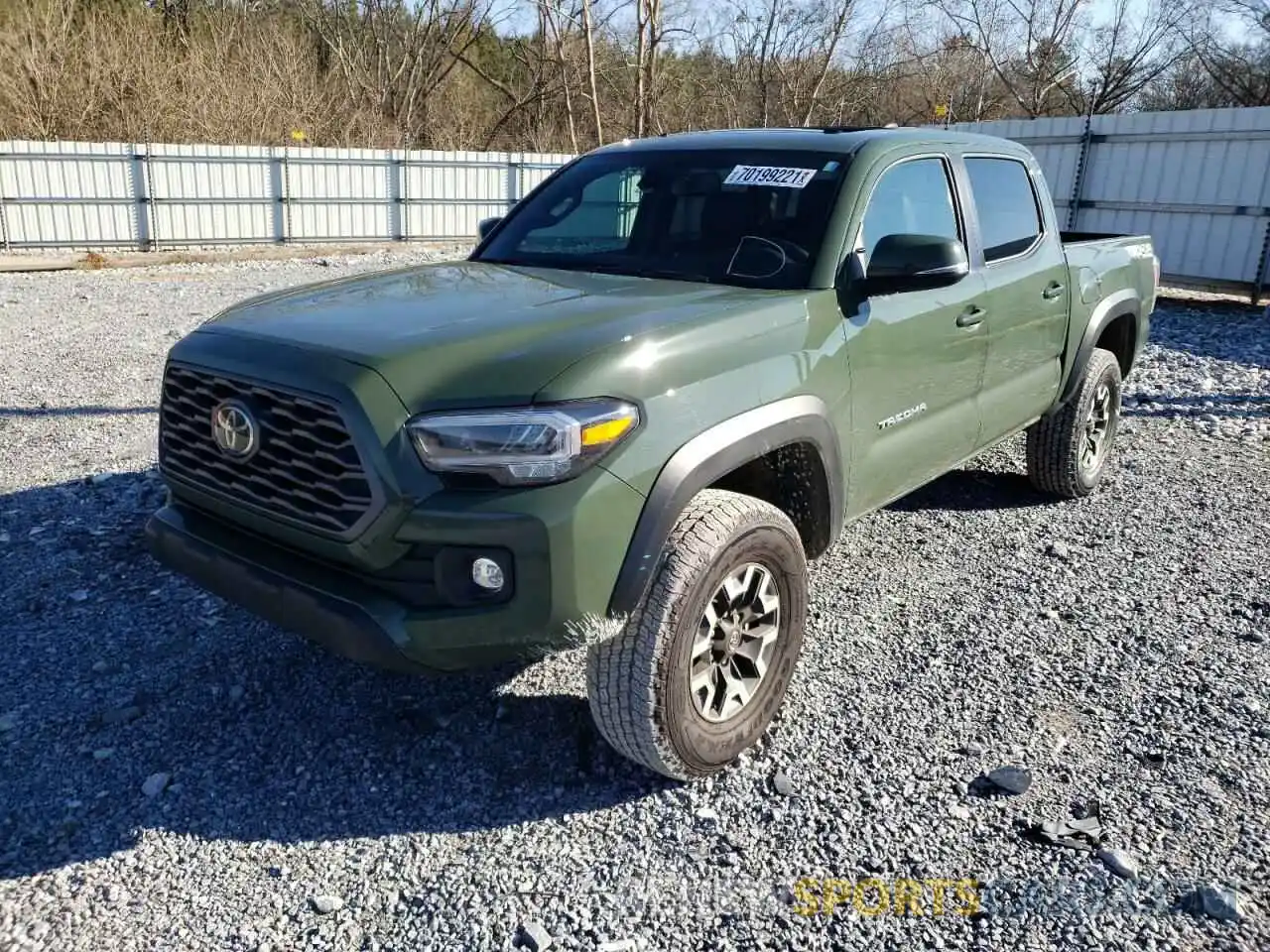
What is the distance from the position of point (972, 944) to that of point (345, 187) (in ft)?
63.2

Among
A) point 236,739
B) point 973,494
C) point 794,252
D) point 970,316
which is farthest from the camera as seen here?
point 973,494

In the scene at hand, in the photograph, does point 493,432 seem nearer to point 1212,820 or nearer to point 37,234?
point 1212,820

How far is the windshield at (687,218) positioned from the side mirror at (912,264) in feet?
0.70

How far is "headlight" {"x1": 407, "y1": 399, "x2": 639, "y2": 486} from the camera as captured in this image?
8.05ft

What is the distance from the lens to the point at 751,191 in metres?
3.69

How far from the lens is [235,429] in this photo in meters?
2.80

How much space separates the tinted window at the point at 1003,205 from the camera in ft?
14.2

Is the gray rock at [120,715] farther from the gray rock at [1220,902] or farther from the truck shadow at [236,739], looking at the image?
the gray rock at [1220,902]

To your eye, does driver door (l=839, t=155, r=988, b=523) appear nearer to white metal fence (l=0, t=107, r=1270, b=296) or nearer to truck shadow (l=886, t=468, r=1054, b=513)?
truck shadow (l=886, t=468, r=1054, b=513)

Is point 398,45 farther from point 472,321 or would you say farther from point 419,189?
point 472,321

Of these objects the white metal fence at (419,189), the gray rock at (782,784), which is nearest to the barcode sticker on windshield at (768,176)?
the gray rock at (782,784)

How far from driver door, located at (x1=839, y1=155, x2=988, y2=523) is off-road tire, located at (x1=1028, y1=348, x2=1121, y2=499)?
123 centimetres

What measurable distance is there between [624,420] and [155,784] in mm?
1798

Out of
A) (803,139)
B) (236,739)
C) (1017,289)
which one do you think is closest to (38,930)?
(236,739)
